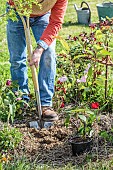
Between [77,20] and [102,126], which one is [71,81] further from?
[77,20]

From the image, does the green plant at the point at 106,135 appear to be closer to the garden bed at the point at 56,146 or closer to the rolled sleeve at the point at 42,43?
the garden bed at the point at 56,146

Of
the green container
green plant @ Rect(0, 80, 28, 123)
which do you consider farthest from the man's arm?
the green container

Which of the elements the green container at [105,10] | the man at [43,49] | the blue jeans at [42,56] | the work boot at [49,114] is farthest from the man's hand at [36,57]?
Result: the green container at [105,10]

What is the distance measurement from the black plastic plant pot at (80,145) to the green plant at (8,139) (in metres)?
0.40

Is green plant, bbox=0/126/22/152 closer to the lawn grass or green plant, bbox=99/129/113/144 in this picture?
the lawn grass

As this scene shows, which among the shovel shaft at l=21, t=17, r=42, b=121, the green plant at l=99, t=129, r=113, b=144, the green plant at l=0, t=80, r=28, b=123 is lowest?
the green plant at l=99, t=129, r=113, b=144

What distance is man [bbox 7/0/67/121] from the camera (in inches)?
162

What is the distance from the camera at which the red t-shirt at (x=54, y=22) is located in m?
4.10

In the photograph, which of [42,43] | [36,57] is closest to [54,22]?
[42,43]

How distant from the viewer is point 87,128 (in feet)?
12.4

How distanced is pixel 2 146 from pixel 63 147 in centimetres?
47

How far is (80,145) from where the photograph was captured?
370 cm

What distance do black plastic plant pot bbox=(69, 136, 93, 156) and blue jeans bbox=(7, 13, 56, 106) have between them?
740 mm

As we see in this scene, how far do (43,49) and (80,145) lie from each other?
2.90 feet
